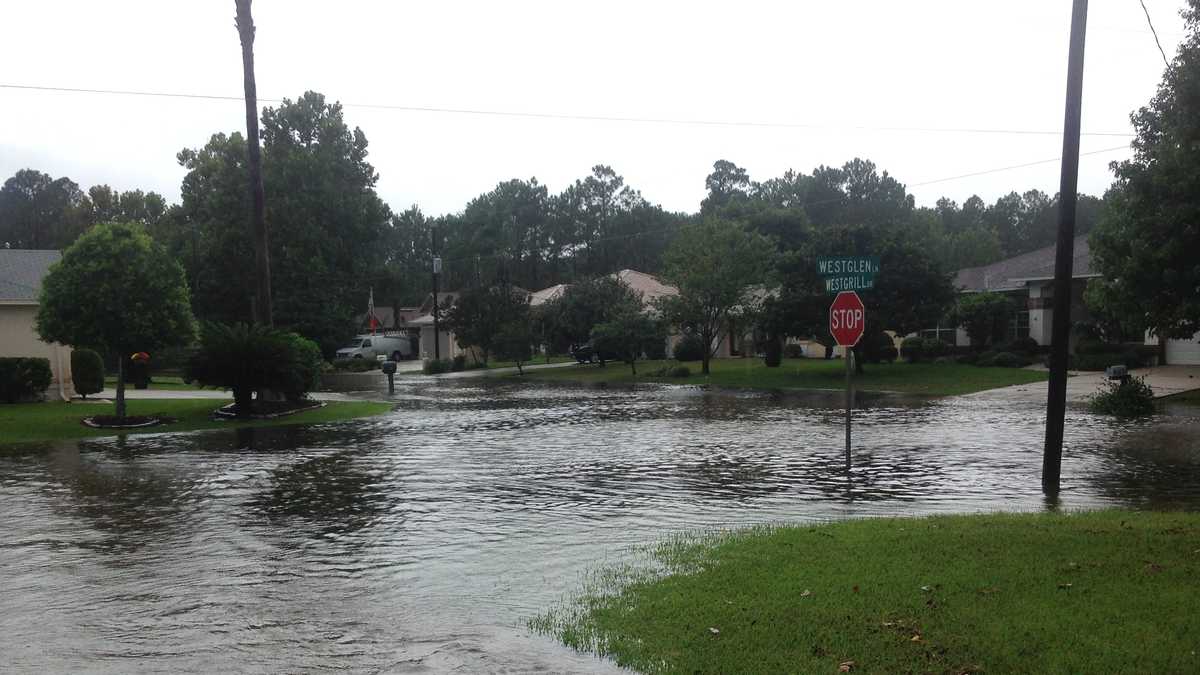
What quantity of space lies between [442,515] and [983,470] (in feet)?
26.2

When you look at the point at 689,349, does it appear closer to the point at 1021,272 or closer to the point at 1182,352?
the point at 1021,272

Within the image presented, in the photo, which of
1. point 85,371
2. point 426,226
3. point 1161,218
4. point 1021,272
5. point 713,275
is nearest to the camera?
point 1161,218

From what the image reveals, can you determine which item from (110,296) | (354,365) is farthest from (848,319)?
(354,365)

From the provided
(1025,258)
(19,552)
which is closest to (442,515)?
(19,552)

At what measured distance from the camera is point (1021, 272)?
Answer: 1650 inches

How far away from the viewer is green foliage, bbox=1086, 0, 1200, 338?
16750 millimetres

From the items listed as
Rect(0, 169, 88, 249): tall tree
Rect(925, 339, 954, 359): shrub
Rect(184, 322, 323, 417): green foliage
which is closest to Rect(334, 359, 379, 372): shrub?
Rect(925, 339, 954, 359): shrub

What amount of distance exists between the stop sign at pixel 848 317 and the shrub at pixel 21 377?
73.9 ft

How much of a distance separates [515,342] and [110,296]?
28.4m

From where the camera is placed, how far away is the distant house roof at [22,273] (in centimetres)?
2714

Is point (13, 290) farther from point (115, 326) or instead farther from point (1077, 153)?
point (1077, 153)

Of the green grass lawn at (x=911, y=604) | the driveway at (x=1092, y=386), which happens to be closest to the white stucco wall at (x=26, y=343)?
the green grass lawn at (x=911, y=604)

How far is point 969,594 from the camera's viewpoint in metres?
6.41

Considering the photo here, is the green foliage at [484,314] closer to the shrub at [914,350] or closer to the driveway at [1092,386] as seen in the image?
the shrub at [914,350]
